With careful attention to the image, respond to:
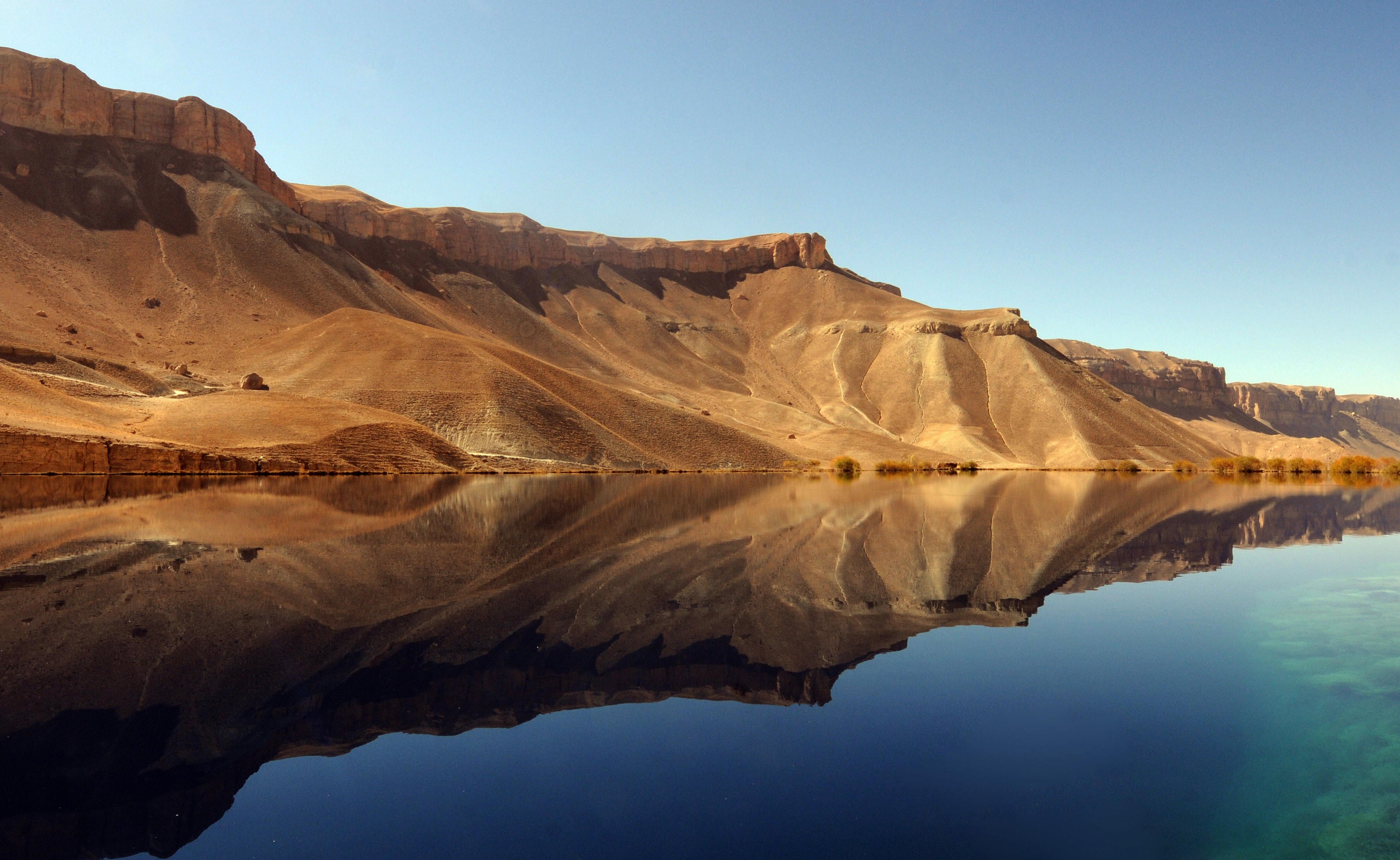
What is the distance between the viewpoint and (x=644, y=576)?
15.2 m

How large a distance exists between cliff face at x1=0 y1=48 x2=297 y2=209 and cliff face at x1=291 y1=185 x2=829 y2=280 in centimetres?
1305

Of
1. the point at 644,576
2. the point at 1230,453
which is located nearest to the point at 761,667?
the point at 644,576

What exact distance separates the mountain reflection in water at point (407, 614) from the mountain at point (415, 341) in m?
25.7

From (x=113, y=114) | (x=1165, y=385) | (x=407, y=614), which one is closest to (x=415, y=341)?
(x=113, y=114)

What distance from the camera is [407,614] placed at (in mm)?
11594

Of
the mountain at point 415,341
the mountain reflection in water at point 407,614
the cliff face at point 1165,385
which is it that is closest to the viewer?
the mountain reflection in water at point 407,614

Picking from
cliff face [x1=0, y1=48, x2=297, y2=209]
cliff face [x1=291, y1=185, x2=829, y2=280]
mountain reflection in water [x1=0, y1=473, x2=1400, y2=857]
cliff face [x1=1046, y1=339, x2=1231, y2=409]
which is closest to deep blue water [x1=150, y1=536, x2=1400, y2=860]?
mountain reflection in water [x1=0, y1=473, x2=1400, y2=857]

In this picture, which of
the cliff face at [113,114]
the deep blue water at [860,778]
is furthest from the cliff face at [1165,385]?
→ the deep blue water at [860,778]

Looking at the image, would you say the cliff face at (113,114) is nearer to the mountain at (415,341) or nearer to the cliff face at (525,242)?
the mountain at (415,341)

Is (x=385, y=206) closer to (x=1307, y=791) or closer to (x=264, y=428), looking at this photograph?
(x=264, y=428)

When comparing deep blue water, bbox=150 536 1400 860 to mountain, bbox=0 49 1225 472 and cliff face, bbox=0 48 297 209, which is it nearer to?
mountain, bbox=0 49 1225 472

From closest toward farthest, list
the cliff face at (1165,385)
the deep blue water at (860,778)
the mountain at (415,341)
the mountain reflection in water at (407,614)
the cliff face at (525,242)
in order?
1. the deep blue water at (860,778)
2. the mountain reflection in water at (407,614)
3. the mountain at (415,341)
4. the cliff face at (525,242)
5. the cliff face at (1165,385)

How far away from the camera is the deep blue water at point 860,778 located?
17.4 feet

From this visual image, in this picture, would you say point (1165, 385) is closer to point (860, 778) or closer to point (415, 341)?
point (415, 341)
